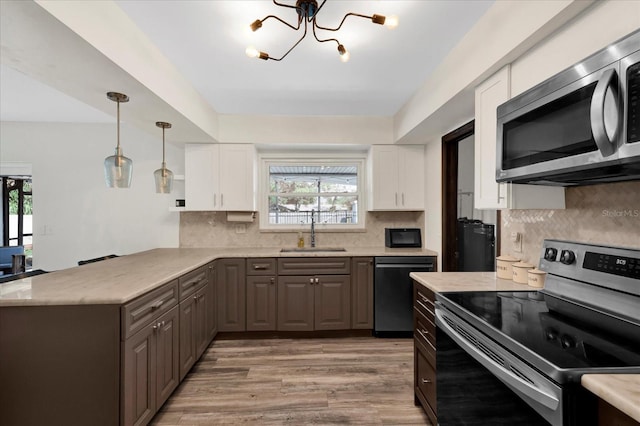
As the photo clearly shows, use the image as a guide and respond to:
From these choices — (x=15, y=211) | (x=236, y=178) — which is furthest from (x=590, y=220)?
(x=15, y=211)

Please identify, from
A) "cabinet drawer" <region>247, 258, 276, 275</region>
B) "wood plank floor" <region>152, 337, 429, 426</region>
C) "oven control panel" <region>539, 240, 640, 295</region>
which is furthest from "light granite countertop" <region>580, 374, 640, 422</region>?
"cabinet drawer" <region>247, 258, 276, 275</region>

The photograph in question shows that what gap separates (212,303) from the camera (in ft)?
10.2

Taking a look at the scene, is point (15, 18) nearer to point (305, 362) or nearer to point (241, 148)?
point (241, 148)

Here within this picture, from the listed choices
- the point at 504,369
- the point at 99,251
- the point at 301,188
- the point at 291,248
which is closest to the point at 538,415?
the point at 504,369

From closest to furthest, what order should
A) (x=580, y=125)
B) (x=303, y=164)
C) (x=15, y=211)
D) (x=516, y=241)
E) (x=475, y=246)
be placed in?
(x=580, y=125) → (x=516, y=241) → (x=475, y=246) → (x=303, y=164) → (x=15, y=211)

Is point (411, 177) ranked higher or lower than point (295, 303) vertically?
higher

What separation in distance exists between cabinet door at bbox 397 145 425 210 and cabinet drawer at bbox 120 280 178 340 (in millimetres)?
2646

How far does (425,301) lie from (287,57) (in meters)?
2.00

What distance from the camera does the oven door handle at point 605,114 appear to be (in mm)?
958

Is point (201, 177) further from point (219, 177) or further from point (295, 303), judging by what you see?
point (295, 303)

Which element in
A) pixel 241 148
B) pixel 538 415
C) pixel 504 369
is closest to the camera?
pixel 538 415

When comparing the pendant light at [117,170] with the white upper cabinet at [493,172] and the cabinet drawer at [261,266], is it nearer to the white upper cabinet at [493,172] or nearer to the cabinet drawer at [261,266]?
the cabinet drawer at [261,266]

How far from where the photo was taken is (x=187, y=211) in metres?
3.81

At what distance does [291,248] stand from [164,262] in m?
1.53
